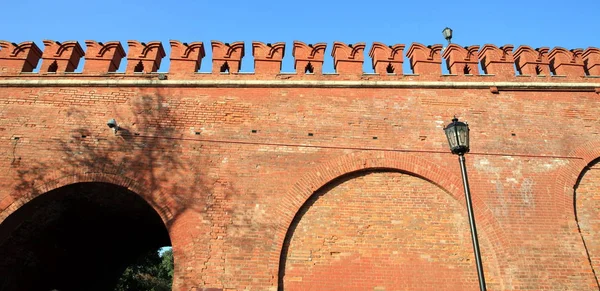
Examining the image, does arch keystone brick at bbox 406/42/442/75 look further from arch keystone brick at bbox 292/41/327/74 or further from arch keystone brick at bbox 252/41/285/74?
arch keystone brick at bbox 252/41/285/74

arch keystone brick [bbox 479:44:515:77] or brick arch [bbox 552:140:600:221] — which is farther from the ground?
arch keystone brick [bbox 479:44:515:77]

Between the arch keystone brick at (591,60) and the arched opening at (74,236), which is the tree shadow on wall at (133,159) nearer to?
the arched opening at (74,236)

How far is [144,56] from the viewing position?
7863 millimetres

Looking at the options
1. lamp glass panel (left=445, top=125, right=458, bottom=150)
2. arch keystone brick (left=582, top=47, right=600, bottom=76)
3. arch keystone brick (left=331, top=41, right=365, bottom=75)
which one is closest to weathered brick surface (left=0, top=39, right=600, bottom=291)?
arch keystone brick (left=331, top=41, right=365, bottom=75)

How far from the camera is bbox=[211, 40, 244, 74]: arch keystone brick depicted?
7793mm

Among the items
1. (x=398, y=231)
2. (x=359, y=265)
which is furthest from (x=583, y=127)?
(x=359, y=265)

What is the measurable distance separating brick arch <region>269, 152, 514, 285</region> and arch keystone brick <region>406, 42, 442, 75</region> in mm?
1985

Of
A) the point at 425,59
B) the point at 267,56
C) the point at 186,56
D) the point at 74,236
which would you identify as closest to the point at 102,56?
the point at 186,56

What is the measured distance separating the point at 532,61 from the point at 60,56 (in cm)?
975

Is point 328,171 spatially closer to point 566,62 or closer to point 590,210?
point 590,210

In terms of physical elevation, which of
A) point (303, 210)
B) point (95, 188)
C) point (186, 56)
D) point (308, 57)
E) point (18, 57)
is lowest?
point (303, 210)

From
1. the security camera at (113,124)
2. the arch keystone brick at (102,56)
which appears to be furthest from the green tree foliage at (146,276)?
the security camera at (113,124)

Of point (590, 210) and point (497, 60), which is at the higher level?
point (497, 60)

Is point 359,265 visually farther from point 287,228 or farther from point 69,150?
point 69,150
